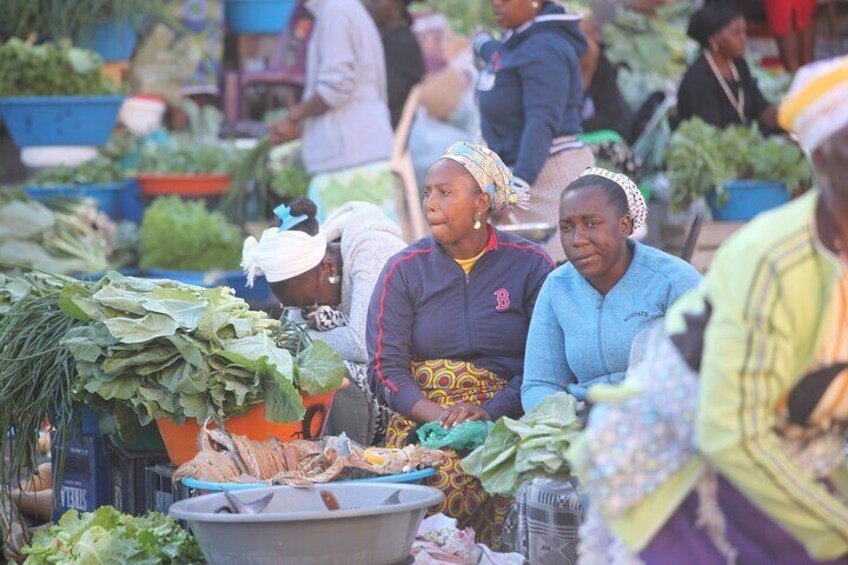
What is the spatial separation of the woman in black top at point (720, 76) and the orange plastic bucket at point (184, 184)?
2756 mm

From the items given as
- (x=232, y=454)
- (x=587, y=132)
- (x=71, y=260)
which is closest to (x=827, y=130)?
(x=232, y=454)

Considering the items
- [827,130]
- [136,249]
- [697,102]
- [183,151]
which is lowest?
[136,249]

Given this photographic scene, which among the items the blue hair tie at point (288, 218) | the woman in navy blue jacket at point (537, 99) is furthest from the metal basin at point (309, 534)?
the woman in navy blue jacket at point (537, 99)

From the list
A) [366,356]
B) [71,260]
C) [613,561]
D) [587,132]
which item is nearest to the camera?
[613,561]

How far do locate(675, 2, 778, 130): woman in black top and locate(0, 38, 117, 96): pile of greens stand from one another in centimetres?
325

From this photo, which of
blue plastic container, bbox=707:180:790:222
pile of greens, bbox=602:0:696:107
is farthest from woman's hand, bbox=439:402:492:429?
pile of greens, bbox=602:0:696:107

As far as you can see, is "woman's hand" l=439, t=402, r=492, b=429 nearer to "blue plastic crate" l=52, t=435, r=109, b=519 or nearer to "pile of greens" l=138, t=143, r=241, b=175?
"blue plastic crate" l=52, t=435, r=109, b=519

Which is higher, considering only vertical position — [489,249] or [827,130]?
[827,130]

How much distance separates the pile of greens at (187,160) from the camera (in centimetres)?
825

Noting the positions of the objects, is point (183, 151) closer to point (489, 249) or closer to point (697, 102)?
point (697, 102)

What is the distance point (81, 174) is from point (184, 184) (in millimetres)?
597

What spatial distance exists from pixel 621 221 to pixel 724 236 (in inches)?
134

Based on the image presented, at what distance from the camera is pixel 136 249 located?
318 inches

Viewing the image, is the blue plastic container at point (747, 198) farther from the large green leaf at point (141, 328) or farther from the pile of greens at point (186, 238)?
the large green leaf at point (141, 328)
